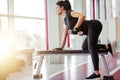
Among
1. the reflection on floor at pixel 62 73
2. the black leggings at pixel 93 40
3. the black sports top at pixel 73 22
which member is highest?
the black sports top at pixel 73 22

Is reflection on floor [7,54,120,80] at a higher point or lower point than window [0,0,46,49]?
lower

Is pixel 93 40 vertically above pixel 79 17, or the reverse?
pixel 79 17

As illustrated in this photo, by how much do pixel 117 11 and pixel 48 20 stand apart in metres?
5.74

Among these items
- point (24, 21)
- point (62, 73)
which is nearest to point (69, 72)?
point (62, 73)

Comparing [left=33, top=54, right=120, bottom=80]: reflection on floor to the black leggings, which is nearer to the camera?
the black leggings

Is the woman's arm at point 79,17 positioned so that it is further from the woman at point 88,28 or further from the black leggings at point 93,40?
the black leggings at point 93,40

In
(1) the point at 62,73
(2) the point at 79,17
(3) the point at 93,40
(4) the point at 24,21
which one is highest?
(4) the point at 24,21

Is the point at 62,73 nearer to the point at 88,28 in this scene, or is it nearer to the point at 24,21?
the point at 88,28

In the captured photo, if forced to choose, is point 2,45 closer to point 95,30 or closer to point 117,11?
point 95,30

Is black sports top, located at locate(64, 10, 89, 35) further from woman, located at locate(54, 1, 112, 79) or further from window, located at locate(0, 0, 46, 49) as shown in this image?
window, located at locate(0, 0, 46, 49)

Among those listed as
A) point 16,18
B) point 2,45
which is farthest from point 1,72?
point 16,18

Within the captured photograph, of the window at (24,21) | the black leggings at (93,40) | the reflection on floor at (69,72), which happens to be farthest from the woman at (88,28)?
the window at (24,21)

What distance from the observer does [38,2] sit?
6.70 meters

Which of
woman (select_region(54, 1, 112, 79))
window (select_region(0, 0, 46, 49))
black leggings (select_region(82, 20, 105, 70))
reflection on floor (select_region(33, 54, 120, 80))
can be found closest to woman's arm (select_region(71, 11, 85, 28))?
woman (select_region(54, 1, 112, 79))
